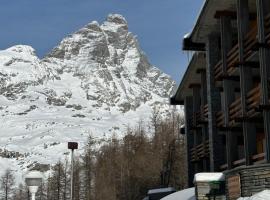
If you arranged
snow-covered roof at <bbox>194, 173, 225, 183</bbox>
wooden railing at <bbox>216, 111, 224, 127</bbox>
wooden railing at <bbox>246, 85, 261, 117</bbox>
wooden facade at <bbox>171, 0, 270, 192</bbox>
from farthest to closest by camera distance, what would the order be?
1. wooden railing at <bbox>216, 111, 224, 127</bbox>
2. wooden railing at <bbox>246, 85, 261, 117</bbox>
3. wooden facade at <bbox>171, 0, 270, 192</bbox>
4. snow-covered roof at <bbox>194, 173, 225, 183</bbox>

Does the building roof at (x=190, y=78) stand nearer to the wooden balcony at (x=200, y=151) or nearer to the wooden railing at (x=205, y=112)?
the wooden railing at (x=205, y=112)

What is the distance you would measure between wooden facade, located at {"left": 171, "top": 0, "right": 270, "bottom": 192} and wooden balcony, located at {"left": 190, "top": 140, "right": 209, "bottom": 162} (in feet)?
0.21

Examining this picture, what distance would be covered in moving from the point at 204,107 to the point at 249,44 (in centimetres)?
892

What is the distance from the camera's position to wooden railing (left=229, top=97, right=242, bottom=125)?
2118 cm

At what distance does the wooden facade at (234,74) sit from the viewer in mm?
18797

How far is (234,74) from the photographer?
903 inches

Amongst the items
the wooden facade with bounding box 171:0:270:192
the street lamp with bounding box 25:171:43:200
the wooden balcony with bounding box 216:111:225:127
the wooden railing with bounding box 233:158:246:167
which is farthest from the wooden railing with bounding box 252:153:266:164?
the street lamp with bounding box 25:171:43:200

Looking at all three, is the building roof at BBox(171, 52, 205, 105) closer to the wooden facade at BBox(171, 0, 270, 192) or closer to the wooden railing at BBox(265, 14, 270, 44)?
the wooden facade at BBox(171, 0, 270, 192)

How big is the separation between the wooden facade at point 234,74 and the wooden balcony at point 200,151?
7 cm

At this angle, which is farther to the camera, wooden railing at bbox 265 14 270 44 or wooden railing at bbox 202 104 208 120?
wooden railing at bbox 202 104 208 120

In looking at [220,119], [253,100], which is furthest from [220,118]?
[253,100]

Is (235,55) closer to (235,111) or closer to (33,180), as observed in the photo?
(235,111)

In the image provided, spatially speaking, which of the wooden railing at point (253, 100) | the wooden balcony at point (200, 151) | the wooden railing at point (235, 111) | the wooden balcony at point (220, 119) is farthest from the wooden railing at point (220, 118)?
the wooden balcony at point (200, 151)

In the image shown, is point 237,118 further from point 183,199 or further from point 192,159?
point 192,159
